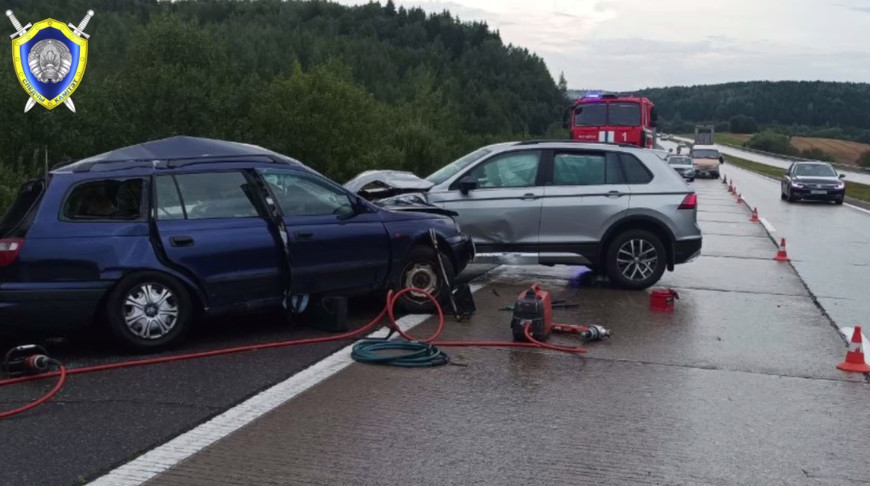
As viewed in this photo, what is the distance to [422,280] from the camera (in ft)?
31.0

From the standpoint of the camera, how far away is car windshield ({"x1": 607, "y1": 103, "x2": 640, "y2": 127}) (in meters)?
27.2

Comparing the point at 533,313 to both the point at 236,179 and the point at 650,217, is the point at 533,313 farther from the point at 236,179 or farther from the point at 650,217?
the point at 650,217

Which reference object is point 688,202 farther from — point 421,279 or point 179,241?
point 179,241

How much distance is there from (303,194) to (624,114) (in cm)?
2020

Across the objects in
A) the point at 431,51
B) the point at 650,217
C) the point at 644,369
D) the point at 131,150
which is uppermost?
the point at 431,51

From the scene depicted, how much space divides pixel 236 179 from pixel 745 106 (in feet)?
622

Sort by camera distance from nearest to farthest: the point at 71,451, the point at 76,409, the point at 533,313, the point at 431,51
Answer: the point at 71,451
the point at 76,409
the point at 533,313
the point at 431,51

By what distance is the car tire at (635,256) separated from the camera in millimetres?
11461

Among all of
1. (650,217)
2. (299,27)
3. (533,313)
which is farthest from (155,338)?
(299,27)

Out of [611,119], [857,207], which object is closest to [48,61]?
[611,119]

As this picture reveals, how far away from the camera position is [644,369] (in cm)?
741

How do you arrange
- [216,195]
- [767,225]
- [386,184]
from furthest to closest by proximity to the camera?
[767,225] < [386,184] < [216,195]

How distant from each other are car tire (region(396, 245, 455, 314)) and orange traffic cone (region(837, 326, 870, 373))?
12.3 ft

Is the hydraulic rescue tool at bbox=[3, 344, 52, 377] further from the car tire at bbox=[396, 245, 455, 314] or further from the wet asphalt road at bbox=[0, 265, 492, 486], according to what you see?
the car tire at bbox=[396, 245, 455, 314]
